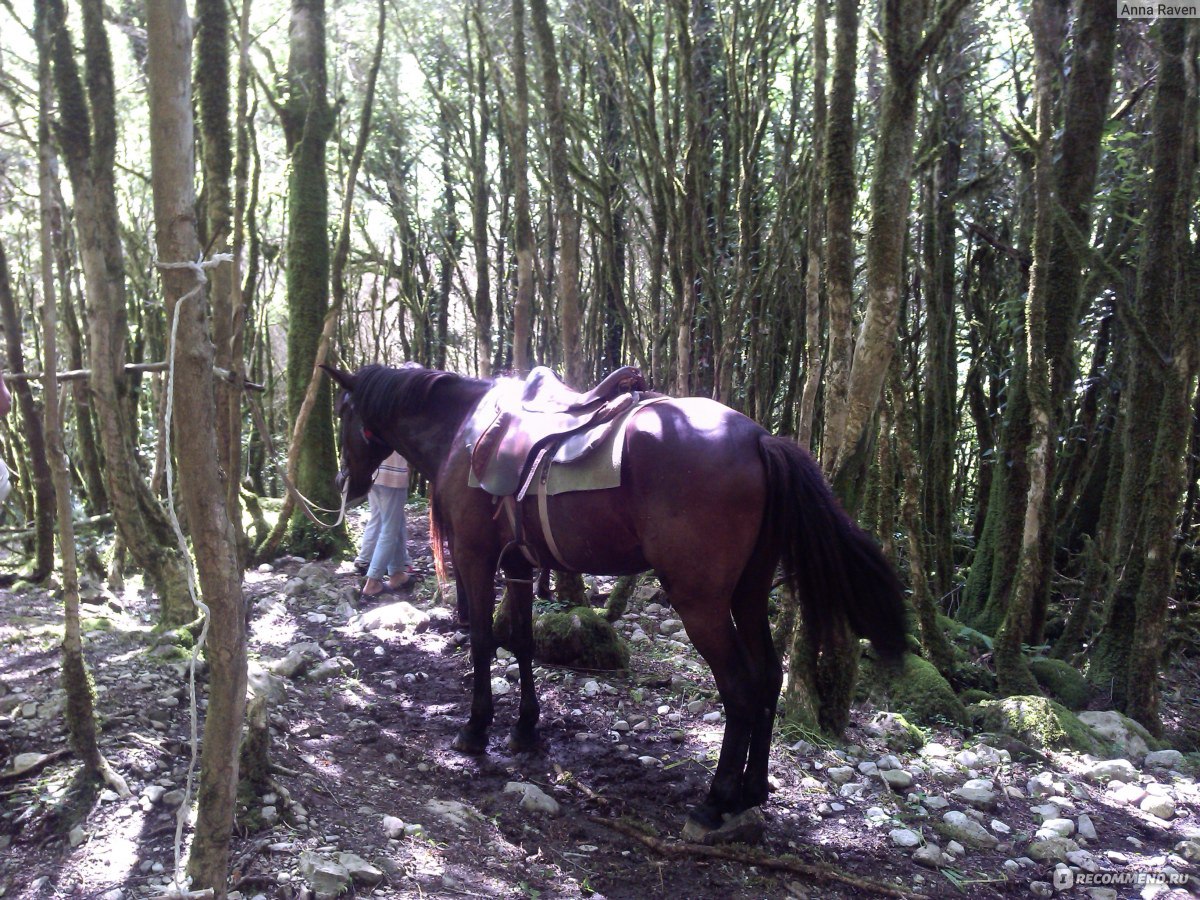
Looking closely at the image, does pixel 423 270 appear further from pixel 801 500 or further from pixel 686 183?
pixel 801 500

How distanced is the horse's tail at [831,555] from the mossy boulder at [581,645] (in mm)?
2288

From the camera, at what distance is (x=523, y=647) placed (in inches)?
184

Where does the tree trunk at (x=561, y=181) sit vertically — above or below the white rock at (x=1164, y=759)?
above

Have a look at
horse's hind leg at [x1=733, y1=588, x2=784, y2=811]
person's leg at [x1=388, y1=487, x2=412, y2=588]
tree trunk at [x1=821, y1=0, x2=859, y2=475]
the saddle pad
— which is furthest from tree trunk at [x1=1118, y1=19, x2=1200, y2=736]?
Result: person's leg at [x1=388, y1=487, x2=412, y2=588]

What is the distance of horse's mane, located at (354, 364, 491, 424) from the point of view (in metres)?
5.11

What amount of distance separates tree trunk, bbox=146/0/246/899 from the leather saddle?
2075 mm

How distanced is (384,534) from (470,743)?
10.5 feet

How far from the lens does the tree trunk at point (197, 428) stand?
198 centimetres

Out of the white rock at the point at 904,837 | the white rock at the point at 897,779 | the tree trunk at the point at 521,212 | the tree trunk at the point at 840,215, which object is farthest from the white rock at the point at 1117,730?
the tree trunk at the point at 521,212

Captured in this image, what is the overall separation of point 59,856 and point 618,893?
191 cm

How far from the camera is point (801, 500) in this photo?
3.62 metres

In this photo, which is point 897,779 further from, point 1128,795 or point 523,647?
point 523,647

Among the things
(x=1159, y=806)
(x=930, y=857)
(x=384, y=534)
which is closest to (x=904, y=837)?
(x=930, y=857)

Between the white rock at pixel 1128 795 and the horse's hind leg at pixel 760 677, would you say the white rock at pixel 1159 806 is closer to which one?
the white rock at pixel 1128 795
